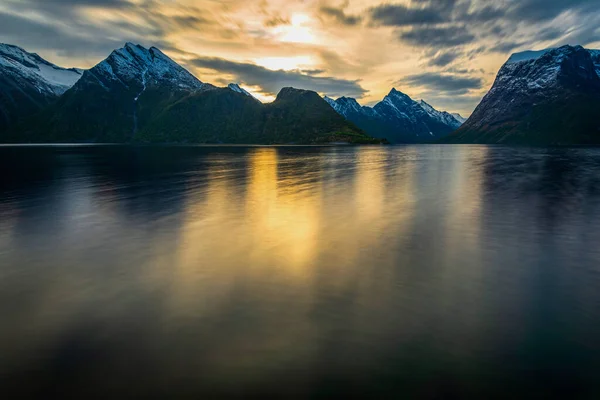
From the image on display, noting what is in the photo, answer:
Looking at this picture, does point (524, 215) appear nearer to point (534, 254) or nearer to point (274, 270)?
point (534, 254)

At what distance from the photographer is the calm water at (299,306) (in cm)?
910

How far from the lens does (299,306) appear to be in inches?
517

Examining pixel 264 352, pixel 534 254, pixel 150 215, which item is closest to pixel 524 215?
pixel 534 254

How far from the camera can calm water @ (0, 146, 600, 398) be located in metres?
9.10

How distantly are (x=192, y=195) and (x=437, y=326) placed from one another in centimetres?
3508

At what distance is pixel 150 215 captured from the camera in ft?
97.0

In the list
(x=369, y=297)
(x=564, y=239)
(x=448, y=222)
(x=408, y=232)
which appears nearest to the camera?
(x=369, y=297)

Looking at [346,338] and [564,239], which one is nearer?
[346,338]

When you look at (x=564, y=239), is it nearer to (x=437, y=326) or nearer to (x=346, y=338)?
(x=437, y=326)

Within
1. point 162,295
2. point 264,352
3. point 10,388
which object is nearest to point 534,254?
point 264,352

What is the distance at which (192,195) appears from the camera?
1599 inches

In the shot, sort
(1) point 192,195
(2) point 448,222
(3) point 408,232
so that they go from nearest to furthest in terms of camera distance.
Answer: (3) point 408,232 → (2) point 448,222 → (1) point 192,195

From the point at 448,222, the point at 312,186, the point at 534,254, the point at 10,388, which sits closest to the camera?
the point at 10,388

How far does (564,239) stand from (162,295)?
26.9 m
